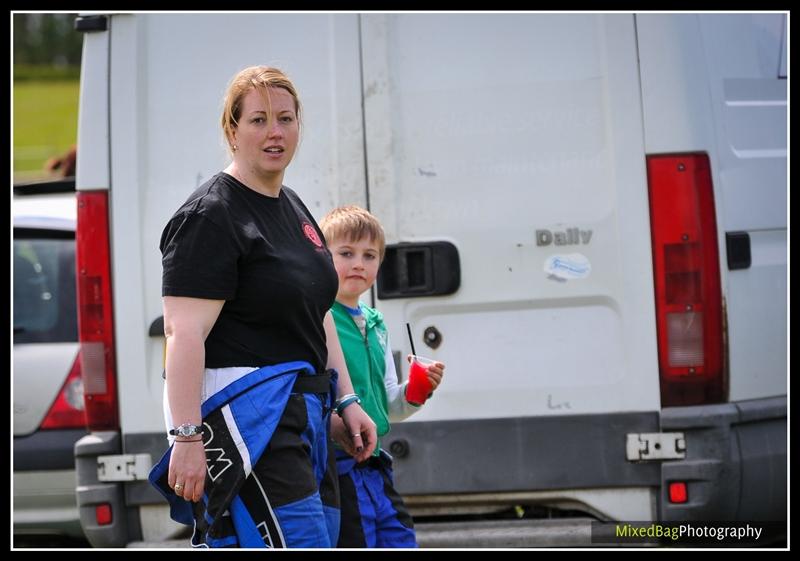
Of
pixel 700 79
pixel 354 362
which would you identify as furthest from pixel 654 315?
pixel 354 362

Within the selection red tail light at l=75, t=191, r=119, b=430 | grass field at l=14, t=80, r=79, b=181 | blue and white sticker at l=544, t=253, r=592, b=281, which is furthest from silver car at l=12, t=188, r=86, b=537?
grass field at l=14, t=80, r=79, b=181

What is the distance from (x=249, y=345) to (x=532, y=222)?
156 cm

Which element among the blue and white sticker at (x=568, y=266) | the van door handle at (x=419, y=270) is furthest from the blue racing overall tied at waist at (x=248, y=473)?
the blue and white sticker at (x=568, y=266)

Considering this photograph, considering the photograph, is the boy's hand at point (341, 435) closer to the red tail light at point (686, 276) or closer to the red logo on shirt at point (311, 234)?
the red logo on shirt at point (311, 234)

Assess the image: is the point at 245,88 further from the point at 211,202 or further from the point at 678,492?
the point at 678,492

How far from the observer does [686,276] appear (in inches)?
165

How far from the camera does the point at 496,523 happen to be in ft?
14.2

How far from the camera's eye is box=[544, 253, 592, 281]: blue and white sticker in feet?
13.8

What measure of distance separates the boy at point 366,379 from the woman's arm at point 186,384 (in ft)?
2.41

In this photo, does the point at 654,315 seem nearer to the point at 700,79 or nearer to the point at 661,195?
the point at 661,195

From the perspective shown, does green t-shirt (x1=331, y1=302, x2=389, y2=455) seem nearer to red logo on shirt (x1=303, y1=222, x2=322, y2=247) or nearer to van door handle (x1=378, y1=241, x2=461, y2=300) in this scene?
red logo on shirt (x1=303, y1=222, x2=322, y2=247)

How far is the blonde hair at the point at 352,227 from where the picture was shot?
361cm

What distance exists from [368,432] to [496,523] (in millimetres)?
1245

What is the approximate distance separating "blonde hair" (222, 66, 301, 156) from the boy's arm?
3.10ft
